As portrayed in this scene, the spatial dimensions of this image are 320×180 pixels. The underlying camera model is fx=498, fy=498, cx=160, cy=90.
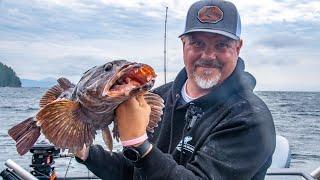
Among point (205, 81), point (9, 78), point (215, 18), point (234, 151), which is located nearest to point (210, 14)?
point (215, 18)

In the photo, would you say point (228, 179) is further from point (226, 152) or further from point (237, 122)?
point (237, 122)

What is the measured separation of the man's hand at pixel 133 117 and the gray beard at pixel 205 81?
1000 mm

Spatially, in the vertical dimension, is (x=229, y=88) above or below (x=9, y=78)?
above

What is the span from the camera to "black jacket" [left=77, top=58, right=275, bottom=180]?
3.64 meters

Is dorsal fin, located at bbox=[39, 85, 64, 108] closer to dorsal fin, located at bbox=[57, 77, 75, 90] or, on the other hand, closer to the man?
dorsal fin, located at bbox=[57, 77, 75, 90]

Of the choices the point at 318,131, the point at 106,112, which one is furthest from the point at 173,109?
the point at 318,131

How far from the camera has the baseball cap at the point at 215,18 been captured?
13.8ft

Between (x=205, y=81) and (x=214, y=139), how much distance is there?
64 cm

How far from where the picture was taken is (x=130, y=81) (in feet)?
9.70

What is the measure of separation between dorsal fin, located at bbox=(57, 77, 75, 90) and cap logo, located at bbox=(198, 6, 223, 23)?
1.26m

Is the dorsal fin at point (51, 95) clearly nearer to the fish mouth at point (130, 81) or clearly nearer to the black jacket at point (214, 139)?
the black jacket at point (214, 139)

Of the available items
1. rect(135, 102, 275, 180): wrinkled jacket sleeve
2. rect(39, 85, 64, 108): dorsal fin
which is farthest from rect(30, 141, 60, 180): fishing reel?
rect(135, 102, 275, 180): wrinkled jacket sleeve

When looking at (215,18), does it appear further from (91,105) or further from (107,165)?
(107,165)

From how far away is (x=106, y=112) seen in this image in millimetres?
3299
